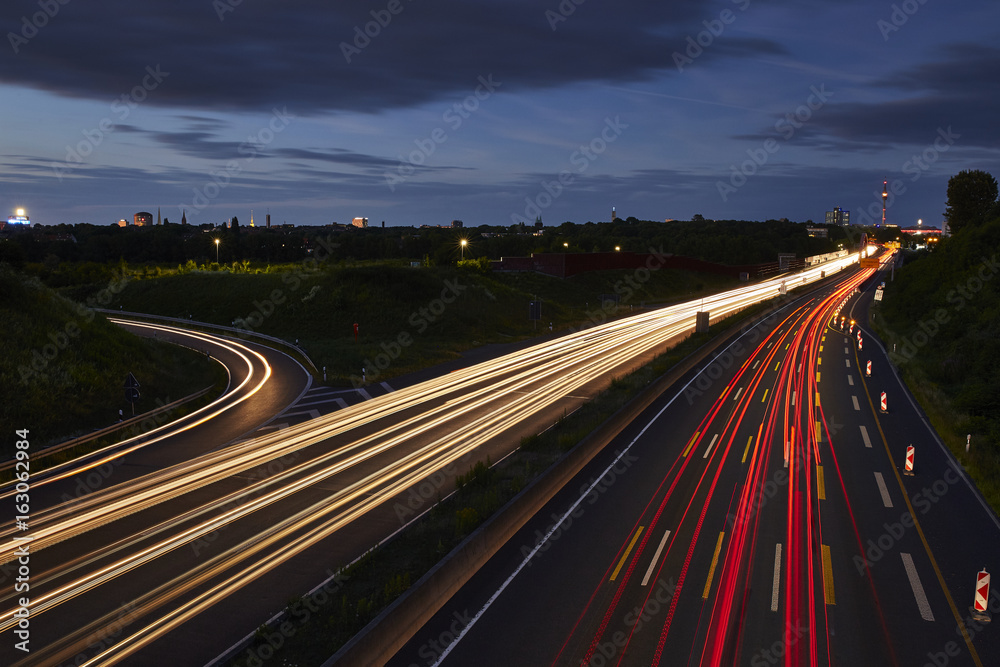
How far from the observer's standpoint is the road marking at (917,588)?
36.9ft

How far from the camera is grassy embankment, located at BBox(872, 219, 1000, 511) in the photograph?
22513 mm

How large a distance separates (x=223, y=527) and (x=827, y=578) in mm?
12682

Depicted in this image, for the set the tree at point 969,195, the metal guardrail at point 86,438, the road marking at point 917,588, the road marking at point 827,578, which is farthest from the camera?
the tree at point 969,195

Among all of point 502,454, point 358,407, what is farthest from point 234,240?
point 502,454

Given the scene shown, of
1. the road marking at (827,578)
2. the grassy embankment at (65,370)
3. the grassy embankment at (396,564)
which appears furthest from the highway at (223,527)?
the road marking at (827,578)

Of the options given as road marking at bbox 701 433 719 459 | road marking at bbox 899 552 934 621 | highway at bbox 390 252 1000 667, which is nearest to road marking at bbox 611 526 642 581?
highway at bbox 390 252 1000 667

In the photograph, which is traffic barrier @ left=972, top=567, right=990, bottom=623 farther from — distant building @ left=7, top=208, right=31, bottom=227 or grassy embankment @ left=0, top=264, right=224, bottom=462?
distant building @ left=7, top=208, right=31, bottom=227

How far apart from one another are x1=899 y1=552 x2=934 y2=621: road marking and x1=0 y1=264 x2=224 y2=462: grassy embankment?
77.1 ft

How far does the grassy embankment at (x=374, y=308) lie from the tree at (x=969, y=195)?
65.3 m

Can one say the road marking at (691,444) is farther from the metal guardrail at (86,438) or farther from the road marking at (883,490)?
the metal guardrail at (86,438)

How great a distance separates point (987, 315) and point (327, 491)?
42.0 meters

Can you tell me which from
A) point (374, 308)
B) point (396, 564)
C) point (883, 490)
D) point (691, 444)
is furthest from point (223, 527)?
point (374, 308)

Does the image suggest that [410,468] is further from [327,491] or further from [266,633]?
[266,633]

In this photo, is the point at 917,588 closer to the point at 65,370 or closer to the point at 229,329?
the point at 65,370
